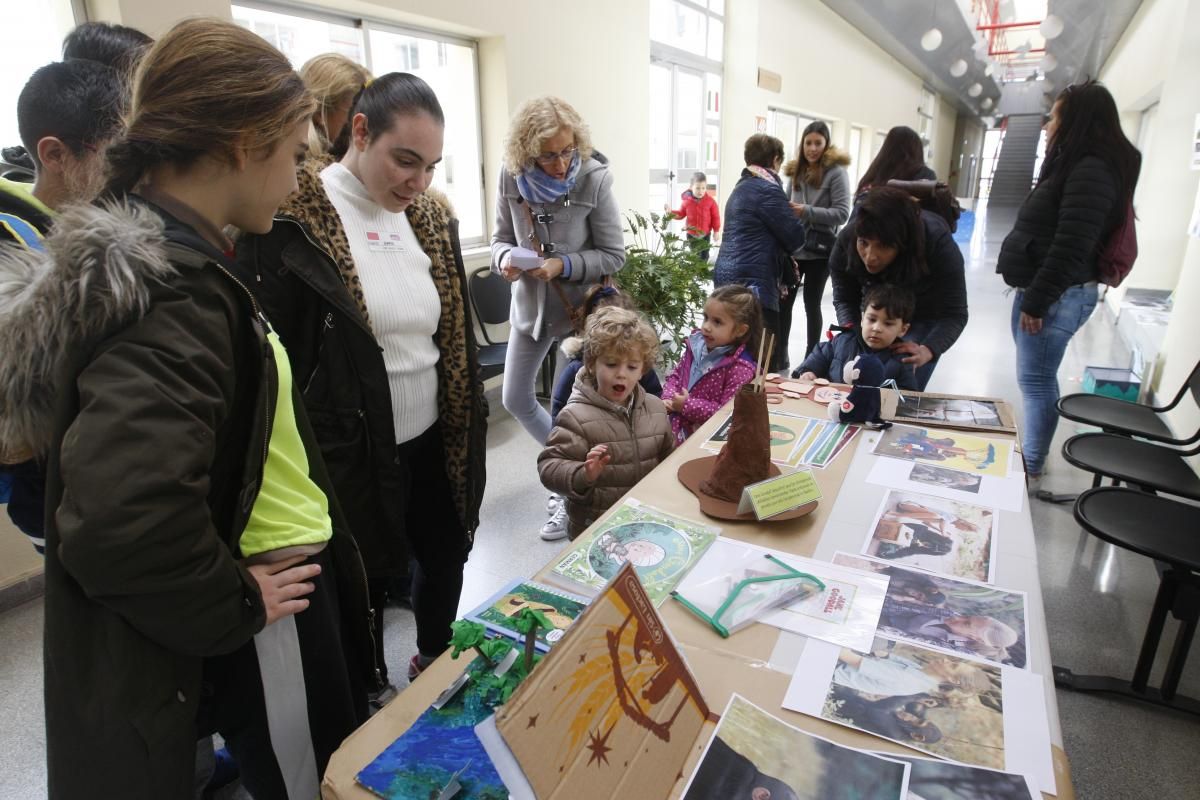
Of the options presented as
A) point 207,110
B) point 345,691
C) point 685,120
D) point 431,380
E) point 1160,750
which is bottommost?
point 1160,750

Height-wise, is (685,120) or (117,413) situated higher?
(685,120)

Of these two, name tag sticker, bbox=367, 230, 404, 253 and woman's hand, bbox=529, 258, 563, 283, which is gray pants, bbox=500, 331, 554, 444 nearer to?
woman's hand, bbox=529, 258, 563, 283

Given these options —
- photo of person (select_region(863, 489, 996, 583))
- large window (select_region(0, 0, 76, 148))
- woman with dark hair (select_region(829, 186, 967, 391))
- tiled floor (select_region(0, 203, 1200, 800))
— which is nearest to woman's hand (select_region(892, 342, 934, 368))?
woman with dark hair (select_region(829, 186, 967, 391))

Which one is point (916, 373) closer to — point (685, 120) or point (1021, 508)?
point (1021, 508)

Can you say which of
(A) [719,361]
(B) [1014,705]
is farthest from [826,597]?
(A) [719,361]

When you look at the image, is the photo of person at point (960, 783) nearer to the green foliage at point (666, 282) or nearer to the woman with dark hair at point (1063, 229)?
the woman with dark hair at point (1063, 229)

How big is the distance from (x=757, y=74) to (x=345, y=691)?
746cm

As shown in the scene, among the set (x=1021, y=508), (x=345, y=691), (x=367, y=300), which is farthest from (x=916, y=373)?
(x=345, y=691)

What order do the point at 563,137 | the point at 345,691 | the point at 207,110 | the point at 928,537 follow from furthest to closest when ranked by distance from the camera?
the point at 563,137 → the point at 928,537 → the point at 345,691 → the point at 207,110

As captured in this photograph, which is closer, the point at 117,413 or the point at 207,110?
the point at 117,413

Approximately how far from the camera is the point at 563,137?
203 cm

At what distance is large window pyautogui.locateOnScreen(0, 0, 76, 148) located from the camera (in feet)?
7.06

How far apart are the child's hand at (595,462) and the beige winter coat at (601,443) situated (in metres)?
0.09

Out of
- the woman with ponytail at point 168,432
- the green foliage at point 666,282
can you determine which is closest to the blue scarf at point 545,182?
the green foliage at point 666,282
